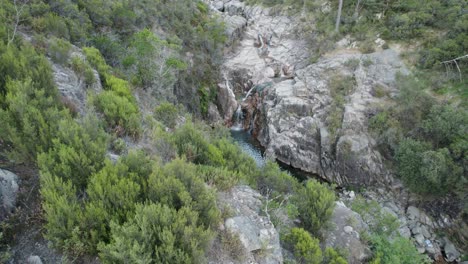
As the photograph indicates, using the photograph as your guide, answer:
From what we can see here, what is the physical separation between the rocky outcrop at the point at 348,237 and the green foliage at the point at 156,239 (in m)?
4.96

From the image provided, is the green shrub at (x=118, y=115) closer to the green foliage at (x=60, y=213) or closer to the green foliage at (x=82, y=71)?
the green foliage at (x=82, y=71)

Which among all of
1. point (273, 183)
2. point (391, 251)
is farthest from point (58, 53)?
point (391, 251)

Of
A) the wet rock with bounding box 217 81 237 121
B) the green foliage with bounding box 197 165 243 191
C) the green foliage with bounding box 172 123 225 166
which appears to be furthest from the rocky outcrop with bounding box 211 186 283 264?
the wet rock with bounding box 217 81 237 121

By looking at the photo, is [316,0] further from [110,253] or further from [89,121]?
[110,253]

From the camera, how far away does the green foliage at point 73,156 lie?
17.5 ft

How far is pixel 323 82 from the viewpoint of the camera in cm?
2177

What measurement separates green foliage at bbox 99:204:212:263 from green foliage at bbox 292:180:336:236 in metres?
4.46

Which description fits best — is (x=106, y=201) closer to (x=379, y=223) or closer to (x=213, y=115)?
→ (x=379, y=223)

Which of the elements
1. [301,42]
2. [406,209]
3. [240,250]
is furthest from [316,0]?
[240,250]

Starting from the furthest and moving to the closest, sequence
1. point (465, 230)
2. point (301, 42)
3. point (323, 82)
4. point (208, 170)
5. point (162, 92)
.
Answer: point (301, 42)
point (323, 82)
point (162, 92)
point (465, 230)
point (208, 170)

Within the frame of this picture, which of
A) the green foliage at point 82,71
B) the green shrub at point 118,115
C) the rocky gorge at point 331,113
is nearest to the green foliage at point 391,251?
the rocky gorge at point 331,113

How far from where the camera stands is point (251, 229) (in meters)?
6.19

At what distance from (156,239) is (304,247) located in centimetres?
405

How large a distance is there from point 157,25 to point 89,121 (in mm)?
18060
